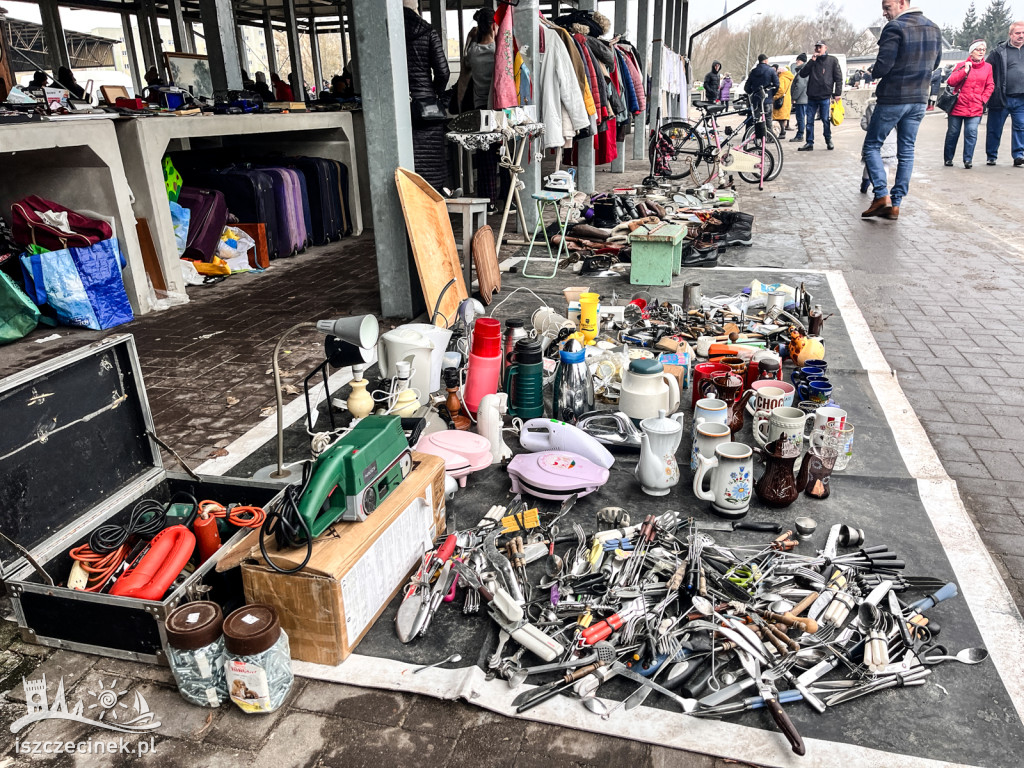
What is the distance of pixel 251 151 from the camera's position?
9.66m

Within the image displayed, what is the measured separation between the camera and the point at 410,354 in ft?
12.8

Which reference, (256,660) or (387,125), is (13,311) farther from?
(256,660)

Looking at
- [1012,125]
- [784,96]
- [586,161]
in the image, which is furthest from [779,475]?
[784,96]

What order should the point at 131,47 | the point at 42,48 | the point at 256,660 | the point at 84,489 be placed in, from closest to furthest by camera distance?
1. the point at 256,660
2. the point at 84,489
3. the point at 131,47
4. the point at 42,48

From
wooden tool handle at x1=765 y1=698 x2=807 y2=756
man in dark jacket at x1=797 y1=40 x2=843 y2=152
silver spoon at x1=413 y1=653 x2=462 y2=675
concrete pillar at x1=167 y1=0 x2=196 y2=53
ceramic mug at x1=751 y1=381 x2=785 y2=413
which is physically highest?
concrete pillar at x1=167 y1=0 x2=196 y2=53

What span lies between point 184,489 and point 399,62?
11.7ft

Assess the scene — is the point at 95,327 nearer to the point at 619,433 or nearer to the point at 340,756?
the point at 619,433

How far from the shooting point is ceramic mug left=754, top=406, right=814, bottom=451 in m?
3.05

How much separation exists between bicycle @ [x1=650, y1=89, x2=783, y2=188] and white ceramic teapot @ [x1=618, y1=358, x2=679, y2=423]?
870 centimetres

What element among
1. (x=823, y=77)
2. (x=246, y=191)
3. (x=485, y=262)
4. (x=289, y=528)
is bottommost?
(x=289, y=528)

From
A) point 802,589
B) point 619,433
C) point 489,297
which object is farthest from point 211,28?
point 802,589

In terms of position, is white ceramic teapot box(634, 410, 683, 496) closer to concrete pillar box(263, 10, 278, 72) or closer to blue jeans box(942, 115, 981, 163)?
blue jeans box(942, 115, 981, 163)

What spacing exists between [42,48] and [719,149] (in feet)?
64.5

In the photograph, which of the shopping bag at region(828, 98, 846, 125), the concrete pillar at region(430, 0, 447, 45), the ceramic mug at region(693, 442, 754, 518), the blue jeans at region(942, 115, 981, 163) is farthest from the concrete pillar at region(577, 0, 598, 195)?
the shopping bag at region(828, 98, 846, 125)
